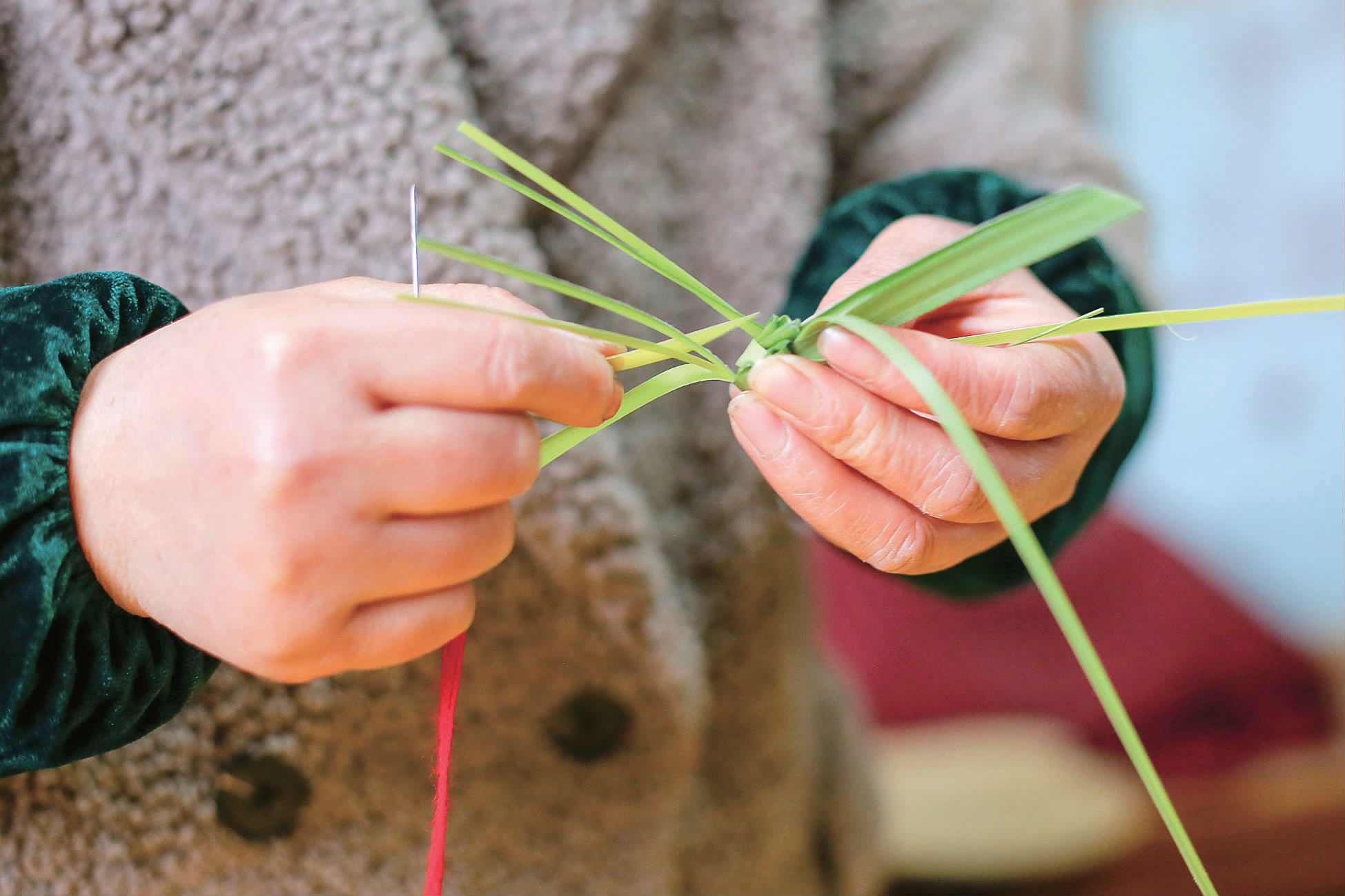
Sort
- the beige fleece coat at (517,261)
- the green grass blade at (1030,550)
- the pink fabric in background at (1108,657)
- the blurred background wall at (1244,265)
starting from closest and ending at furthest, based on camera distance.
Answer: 1. the green grass blade at (1030,550)
2. the beige fleece coat at (517,261)
3. the pink fabric in background at (1108,657)
4. the blurred background wall at (1244,265)

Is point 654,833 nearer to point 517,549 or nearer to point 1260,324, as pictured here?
point 517,549

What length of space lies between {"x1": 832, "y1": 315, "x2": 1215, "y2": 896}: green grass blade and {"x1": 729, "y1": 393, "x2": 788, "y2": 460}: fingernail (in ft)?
0.13

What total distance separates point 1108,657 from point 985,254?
93 cm

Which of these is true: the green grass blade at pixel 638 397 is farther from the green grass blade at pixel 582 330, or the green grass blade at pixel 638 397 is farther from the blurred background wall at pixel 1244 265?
the blurred background wall at pixel 1244 265

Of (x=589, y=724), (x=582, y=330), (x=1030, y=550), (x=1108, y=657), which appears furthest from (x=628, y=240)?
(x=1108, y=657)

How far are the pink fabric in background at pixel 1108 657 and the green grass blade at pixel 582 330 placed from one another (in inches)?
28.3

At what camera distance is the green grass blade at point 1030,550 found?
191 millimetres

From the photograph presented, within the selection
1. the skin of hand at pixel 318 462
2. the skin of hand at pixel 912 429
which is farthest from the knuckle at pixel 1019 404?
the skin of hand at pixel 318 462

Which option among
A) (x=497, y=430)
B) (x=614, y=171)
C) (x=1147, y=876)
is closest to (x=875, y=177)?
(x=614, y=171)

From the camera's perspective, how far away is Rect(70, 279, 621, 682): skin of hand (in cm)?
19

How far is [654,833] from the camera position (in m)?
0.43

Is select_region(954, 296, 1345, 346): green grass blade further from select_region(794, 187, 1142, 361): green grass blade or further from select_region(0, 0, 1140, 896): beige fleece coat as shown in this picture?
select_region(0, 0, 1140, 896): beige fleece coat

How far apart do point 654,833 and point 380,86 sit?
1.22 ft

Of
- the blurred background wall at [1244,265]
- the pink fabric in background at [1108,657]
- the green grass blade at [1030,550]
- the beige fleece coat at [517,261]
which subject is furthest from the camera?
the blurred background wall at [1244,265]
